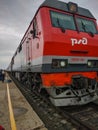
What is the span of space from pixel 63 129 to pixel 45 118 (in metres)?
1.00

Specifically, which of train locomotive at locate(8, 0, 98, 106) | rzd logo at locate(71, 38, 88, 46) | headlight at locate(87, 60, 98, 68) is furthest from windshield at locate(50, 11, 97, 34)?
headlight at locate(87, 60, 98, 68)

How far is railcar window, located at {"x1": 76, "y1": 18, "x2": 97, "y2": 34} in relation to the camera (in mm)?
6957

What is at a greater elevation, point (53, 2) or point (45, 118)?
point (53, 2)

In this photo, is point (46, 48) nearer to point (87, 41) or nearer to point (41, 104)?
point (87, 41)

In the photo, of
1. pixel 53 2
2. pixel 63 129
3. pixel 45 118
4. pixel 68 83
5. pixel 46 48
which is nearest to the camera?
pixel 63 129

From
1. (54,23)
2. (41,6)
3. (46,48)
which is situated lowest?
(46,48)

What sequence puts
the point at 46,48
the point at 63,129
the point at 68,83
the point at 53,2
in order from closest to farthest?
the point at 63,129 < the point at 46,48 < the point at 68,83 < the point at 53,2

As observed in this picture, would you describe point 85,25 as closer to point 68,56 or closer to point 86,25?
point 86,25

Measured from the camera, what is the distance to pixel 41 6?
20.6 ft

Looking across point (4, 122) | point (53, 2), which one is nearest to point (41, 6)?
point (53, 2)

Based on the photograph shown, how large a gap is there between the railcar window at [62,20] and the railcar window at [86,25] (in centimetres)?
34

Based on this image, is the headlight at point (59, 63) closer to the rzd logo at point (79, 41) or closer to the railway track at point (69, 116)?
the rzd logo at point (79, 41)

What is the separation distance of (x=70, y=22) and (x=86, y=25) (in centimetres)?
81

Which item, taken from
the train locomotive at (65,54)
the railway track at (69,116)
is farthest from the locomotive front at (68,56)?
the railway track at (69,116)
